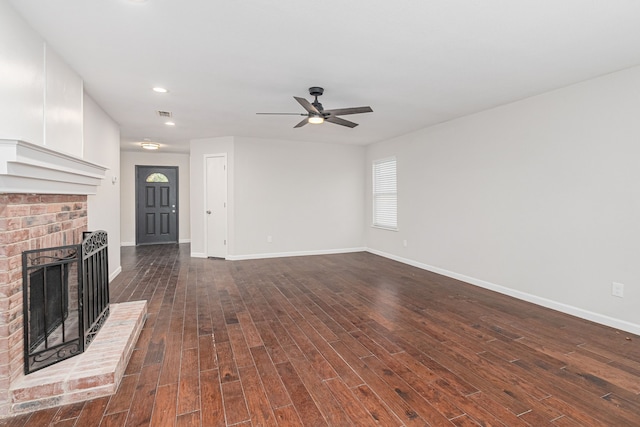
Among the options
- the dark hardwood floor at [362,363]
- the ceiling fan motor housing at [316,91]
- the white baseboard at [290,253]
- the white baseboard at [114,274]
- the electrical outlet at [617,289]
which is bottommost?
the dark hardwood floor at [362,363]

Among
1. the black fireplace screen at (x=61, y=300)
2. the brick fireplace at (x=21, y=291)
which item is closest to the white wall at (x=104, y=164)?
the black fireplace screen at (x=61, y=300)

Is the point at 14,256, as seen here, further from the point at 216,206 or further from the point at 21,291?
the point at 216,206

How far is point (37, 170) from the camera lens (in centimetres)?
187

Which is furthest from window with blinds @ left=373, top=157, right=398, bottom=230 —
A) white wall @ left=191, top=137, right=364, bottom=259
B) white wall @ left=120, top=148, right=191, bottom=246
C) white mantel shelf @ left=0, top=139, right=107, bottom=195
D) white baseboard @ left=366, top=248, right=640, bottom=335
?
white mantel shelf @ left=0, top=139, right=107, bottom=195

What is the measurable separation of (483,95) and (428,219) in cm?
226

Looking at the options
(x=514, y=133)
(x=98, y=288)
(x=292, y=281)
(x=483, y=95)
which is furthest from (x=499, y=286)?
(x=98, y=288)

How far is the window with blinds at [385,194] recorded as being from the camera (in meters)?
6.39

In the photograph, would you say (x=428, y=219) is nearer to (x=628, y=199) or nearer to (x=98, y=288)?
(x=628, y=199)

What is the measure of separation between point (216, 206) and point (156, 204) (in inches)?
114

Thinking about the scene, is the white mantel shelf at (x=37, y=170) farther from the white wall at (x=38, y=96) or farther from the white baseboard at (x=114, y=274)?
the white baseboard at (x=114, y=274)

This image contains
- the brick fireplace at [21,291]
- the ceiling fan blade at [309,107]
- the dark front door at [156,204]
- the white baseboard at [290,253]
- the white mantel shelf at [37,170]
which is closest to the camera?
the white mantel shelf at [37,170]

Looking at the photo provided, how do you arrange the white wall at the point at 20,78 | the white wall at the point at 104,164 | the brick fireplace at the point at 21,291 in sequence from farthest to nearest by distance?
the white wall at the point at 104,164 < the white wall at the point at 20,78 < the brick fireplace at the point at 21,291

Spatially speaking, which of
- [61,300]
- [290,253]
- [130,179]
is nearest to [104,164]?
[61,300]

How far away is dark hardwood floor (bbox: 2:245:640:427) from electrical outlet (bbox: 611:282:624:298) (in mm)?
349
